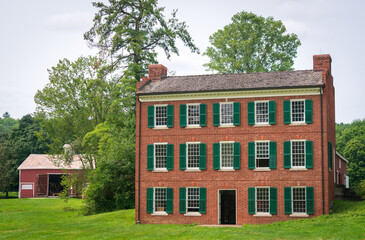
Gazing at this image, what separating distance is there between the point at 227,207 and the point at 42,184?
42.7 meters

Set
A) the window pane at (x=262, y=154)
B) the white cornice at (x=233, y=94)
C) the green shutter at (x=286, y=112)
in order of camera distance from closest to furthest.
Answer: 1. the white cornice at (x=233, y=94)
2. the green shutter at (x=286, y=112)
3. the window pane at (x=262, y=154)

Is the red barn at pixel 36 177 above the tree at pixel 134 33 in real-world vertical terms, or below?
below

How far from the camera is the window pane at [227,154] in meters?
34.3

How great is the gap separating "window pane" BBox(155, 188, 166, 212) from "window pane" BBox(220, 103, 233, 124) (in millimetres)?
6358

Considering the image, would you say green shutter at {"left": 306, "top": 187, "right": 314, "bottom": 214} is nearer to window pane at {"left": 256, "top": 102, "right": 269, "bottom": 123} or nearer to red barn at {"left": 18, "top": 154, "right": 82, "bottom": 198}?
window pane at {"left": 256, "top": 102, "right": 269, "bottom": 123}

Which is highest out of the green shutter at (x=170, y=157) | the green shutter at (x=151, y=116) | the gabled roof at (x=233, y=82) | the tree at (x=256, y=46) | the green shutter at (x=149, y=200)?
the tree at (x=256, y=46)

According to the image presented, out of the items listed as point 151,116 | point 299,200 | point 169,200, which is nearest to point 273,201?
point 299,200

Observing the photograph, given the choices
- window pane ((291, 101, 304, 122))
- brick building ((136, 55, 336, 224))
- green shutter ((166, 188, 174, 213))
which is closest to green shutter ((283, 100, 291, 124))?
brick building ((136, 55, 336, 224))

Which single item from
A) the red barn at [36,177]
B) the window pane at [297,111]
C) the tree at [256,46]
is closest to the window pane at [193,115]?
the window pane at [297,111]

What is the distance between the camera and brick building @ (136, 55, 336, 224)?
32.6m

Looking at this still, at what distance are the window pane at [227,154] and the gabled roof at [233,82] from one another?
381 centimetres

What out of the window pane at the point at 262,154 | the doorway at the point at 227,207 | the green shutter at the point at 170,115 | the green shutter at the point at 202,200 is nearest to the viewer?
the window pane at the point at 262,154

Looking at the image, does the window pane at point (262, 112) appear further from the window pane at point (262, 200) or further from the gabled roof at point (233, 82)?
the window pane at point (262, 200)

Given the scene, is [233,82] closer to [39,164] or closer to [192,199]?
[192,199]
